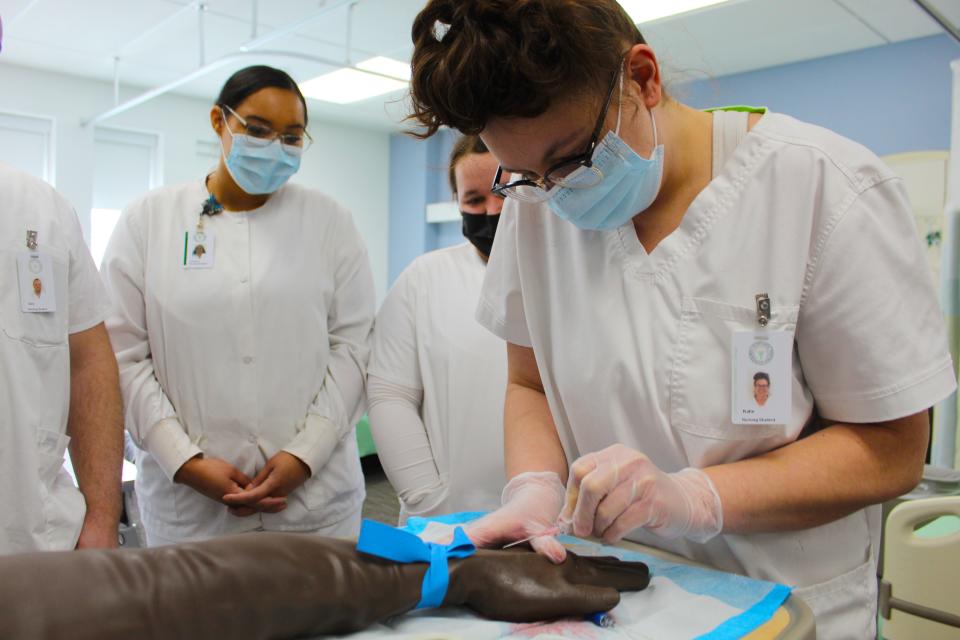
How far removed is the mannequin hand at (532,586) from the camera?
2.55ft

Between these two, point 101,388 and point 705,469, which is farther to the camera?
point 101,388

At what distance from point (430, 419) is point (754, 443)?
35.4 inches

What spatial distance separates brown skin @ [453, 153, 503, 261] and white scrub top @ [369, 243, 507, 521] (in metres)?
0.16

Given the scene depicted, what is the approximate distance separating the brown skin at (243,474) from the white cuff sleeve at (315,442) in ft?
0.07

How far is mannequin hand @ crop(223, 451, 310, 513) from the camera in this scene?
1.76m

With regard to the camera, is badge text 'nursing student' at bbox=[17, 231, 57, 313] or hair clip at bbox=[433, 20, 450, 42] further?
badge text 'nursing student' at bbox=[17, 231, 57, 313]

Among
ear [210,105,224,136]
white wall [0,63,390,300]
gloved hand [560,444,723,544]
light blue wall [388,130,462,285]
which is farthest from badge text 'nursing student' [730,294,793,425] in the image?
light blue wall [388,130,462,285]

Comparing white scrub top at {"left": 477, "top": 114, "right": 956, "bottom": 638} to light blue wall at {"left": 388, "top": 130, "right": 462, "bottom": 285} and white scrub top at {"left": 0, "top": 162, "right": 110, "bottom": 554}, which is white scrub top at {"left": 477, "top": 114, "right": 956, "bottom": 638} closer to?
white scrub top at {"left": 0, "top": 162, "right": 110, "bottom": 554}

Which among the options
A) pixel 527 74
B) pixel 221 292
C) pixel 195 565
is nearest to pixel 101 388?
pixel 221 292

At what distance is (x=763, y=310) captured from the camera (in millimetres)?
908

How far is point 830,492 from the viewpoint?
88 cm

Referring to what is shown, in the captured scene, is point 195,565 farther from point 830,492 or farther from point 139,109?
point 139,109

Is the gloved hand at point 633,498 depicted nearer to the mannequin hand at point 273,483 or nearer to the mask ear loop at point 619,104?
the mask ear loop at point 619,104

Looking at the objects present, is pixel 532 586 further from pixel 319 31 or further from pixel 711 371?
pixel 319 31
